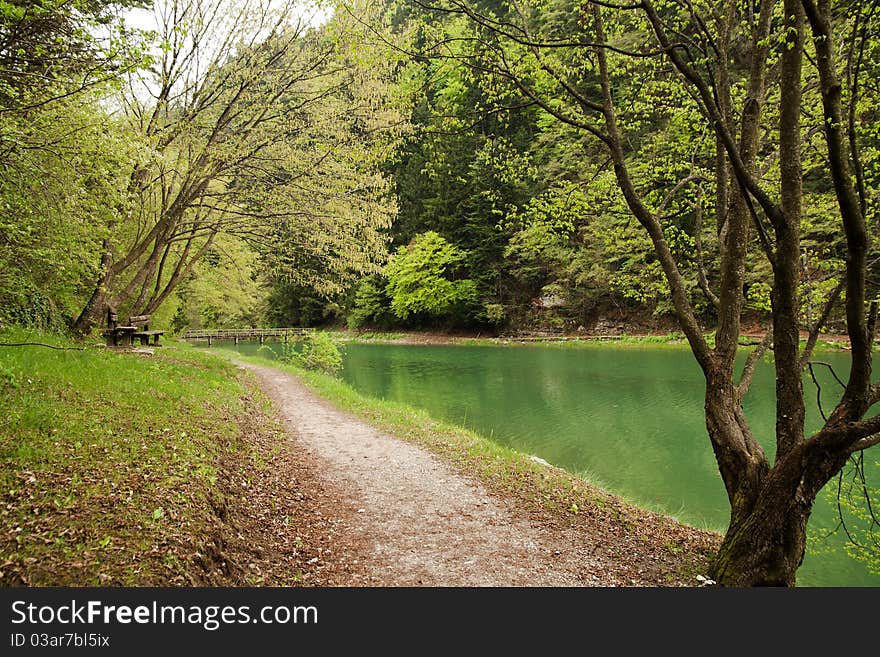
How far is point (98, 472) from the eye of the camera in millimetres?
4316

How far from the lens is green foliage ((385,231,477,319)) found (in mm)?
39188

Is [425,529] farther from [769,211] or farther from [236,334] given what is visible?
[236,334]

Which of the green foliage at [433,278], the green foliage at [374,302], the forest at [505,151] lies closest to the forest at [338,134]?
the forest at [505,151]

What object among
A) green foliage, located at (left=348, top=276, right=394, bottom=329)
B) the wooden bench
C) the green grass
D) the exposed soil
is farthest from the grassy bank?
green foliage, located at (left=348, top=276, right=394, bottom=329)

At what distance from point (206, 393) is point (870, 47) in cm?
1038

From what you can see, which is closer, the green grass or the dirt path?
the green grass

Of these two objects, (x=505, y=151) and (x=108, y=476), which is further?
(x=505, y=151)

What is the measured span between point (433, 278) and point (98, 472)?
35290 millimetres

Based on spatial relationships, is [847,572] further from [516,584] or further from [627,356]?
[627,356]

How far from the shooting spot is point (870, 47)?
4.61m

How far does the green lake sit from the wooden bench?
24.7ft

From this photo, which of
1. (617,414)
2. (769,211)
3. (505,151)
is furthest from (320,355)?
(769,211)

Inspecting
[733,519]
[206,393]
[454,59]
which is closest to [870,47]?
[454,59]

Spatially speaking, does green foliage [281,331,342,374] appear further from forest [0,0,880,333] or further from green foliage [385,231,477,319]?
green foliage [385,231,477,319]
